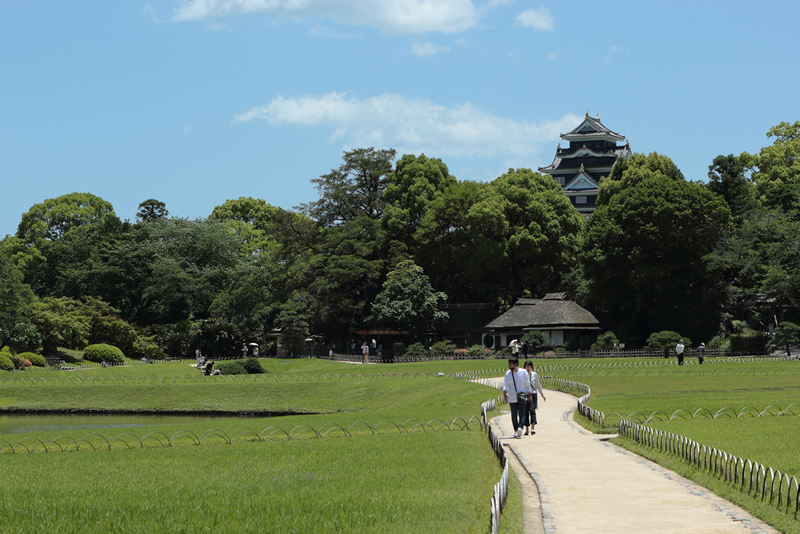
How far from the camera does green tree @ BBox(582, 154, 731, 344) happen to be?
55250mm

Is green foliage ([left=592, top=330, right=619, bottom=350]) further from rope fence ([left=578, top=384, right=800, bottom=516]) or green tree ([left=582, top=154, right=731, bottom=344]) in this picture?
rope fence ([left=578, top=384, right=800, bottom=516])

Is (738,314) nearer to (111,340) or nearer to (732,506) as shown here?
(111,340)

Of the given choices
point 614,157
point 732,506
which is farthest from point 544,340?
point 614,157

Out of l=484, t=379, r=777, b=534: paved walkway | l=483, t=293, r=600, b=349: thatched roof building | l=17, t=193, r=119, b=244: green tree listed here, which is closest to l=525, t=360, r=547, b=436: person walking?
l=484, t=379, r=777, b=534: paved walkway

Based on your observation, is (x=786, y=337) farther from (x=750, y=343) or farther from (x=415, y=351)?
(x=415, y=351)

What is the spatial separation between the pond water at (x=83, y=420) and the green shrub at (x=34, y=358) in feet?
56.0

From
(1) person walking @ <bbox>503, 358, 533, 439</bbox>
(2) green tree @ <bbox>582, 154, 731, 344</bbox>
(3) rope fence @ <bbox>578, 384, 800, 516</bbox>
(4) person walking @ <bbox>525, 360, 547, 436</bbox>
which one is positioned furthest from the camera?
(2) green tree @ <bbox>582, 154, 731, 344</bbox>

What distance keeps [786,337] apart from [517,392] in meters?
34.5

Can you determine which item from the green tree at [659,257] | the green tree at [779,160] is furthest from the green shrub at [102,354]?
the green tree at [779,160]

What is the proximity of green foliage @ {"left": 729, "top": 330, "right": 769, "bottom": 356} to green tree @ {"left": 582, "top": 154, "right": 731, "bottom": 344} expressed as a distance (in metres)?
6.07

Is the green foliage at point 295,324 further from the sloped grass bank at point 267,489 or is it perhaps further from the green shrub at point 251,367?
the sloped grass bank at point 267,489

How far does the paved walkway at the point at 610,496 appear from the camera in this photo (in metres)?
9.85

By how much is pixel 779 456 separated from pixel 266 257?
6356 centimetres

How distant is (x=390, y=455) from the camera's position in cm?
1633
